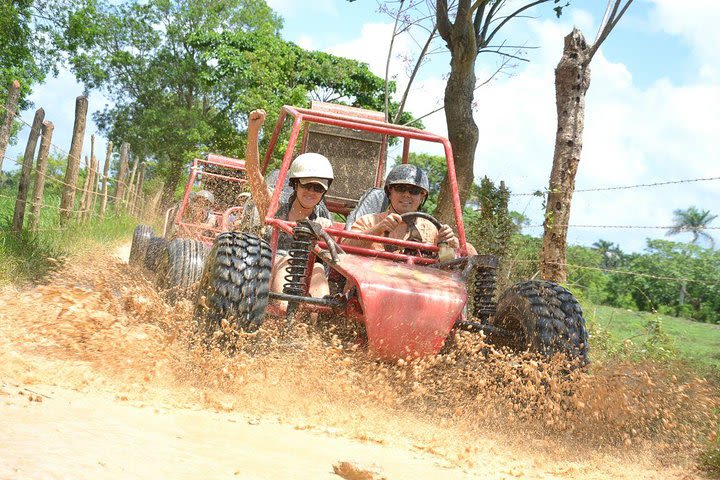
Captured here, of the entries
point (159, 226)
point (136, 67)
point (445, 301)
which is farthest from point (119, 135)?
point (445, 301)

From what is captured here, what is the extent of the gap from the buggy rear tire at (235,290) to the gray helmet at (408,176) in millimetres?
1205

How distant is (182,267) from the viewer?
229 inches

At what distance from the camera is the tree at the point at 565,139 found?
23.9ft

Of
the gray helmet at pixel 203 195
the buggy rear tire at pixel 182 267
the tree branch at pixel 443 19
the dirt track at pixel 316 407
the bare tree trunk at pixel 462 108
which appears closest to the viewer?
the dirt track at pixel 316 407

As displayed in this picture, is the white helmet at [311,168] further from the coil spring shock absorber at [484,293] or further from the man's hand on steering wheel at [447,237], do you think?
the coil spring shock absorber at [484,293]

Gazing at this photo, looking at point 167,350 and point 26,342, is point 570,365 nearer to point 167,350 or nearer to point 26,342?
point 167,350

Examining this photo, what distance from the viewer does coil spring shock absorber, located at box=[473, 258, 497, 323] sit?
4.41 metres

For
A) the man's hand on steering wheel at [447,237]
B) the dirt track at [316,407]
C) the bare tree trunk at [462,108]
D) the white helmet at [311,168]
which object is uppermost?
the bare tree trunk at [462,108]

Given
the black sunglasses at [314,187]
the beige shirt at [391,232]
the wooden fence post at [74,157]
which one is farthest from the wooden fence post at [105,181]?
the beige shirt at [391,232]

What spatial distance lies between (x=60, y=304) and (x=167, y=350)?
1.47 meters

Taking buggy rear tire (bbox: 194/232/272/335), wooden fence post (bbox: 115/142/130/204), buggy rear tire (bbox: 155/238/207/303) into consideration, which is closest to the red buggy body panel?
buggy rear tire (bbox: 194/232/272/335)

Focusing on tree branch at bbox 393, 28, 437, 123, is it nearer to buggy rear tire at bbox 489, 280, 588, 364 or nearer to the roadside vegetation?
the roadside vegetation

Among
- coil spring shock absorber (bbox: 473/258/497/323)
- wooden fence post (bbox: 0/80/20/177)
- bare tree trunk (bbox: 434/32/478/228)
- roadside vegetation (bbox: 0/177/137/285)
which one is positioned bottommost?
roadside vegetation (bbox: 0/177/137/285)

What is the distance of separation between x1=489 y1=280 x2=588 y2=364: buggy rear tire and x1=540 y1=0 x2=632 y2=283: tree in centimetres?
280
